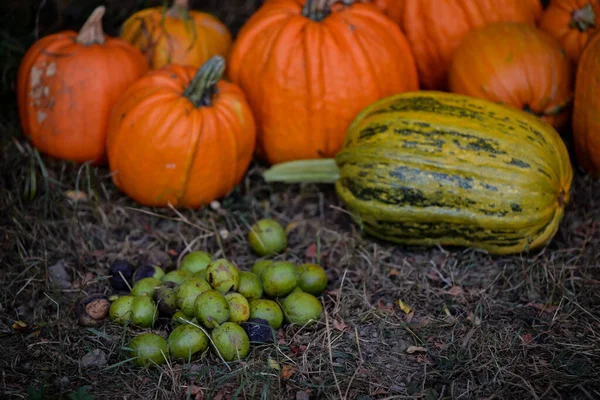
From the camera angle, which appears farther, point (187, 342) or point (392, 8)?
point (392, 8)

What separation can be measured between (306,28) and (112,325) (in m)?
2.01

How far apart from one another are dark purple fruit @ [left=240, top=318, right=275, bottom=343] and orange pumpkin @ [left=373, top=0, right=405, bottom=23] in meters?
2.38

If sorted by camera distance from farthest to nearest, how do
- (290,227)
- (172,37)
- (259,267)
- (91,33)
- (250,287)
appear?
(172,37)
(91,33)
(290,227)
(259,267)
(250,287)

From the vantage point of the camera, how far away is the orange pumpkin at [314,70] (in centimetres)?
360

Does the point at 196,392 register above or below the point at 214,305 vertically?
below

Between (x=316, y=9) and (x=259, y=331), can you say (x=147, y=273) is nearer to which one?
(x=259, y=331)

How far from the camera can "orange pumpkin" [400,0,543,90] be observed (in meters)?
3.90

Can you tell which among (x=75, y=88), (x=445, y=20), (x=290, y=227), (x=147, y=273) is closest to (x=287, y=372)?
(x=147, y=273)

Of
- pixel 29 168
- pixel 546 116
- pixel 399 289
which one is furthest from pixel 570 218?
pixel 29 168

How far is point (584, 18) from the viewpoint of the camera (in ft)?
12.4

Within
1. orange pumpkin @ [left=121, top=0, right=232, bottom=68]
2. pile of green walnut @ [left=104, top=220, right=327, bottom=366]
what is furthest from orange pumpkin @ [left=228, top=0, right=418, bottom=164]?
pile of green walnut @ [left=104, top=220, right=327, bottom=366]

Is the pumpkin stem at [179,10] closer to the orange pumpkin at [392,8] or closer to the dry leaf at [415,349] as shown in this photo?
the orange pumpkin at [392,8]

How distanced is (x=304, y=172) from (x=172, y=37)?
4.25ft

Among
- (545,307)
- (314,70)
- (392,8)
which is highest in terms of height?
(392,8)
